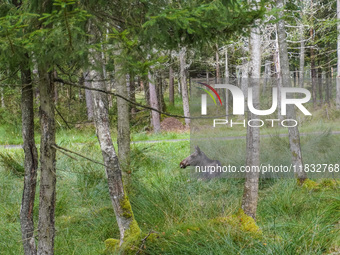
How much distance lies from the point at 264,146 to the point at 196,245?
5.75 meters

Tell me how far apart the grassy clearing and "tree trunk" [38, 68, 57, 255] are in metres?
0.28

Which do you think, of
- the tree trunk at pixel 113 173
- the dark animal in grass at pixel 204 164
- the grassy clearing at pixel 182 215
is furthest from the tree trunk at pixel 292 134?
the tree trunk at pixel 113 173

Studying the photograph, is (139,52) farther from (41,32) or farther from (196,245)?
(196,245)

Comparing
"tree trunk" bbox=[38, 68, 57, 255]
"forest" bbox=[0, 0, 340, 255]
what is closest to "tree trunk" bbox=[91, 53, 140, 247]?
"forest" bbox=[0, 0, 340, 255]

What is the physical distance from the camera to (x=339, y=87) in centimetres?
1767

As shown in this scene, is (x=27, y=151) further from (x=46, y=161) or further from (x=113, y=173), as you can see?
(x=113, y=173)

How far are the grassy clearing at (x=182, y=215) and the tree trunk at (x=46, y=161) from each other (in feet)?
0.91

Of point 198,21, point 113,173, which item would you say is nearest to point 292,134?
point 113,173

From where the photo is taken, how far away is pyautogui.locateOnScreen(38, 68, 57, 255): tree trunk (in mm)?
3379

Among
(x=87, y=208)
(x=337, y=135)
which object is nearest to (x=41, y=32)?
(x=87, y=208)

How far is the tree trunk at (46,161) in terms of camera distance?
3.38 metres

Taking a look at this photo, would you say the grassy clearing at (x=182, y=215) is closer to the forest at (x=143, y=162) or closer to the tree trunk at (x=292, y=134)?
the forest at (x=143, y=162)

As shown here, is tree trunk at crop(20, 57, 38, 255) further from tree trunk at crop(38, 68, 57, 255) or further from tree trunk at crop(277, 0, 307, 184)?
tree trunk at crop(277, 0, 307, 184)

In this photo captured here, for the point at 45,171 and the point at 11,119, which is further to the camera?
the point at 11,119
